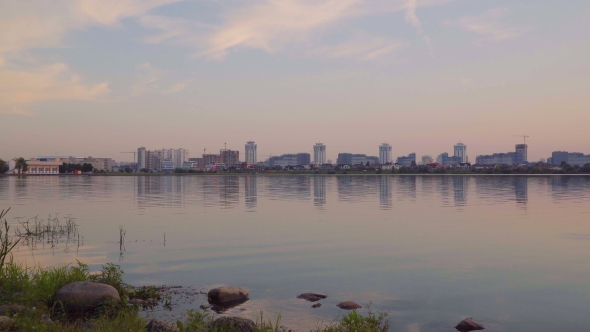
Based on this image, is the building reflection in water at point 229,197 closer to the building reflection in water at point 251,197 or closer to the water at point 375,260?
the building reflection in water at point 251,197

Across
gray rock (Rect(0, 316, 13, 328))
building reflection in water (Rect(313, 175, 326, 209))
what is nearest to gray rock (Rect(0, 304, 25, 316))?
gray rock (Rect(0, 316, 13, 328))

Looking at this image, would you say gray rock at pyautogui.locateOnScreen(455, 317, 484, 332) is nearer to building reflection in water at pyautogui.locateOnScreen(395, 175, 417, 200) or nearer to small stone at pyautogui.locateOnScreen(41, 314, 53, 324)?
small stone at pyautogui.locateOnScreen(41, 314, 53, 324)

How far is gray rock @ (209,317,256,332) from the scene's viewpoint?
1109cm

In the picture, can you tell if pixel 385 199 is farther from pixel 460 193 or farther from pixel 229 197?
pixel 229 197

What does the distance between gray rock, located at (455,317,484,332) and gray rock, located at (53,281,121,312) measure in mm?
10244

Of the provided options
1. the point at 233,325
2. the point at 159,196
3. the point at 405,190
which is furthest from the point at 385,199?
the point at 233,325

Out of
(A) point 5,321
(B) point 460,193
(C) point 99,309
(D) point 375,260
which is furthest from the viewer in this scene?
(B) point 460,193

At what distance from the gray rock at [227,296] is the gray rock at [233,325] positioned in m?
4.42

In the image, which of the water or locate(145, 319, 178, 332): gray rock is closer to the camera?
locate(145, 319, 178, 332): gray rock

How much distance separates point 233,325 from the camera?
11242 mm

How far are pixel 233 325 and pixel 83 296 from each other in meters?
5.20

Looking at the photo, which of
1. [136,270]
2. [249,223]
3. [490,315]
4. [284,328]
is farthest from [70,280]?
[249,223]

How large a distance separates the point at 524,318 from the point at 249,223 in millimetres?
24226

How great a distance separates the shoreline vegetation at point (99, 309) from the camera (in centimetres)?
1082
